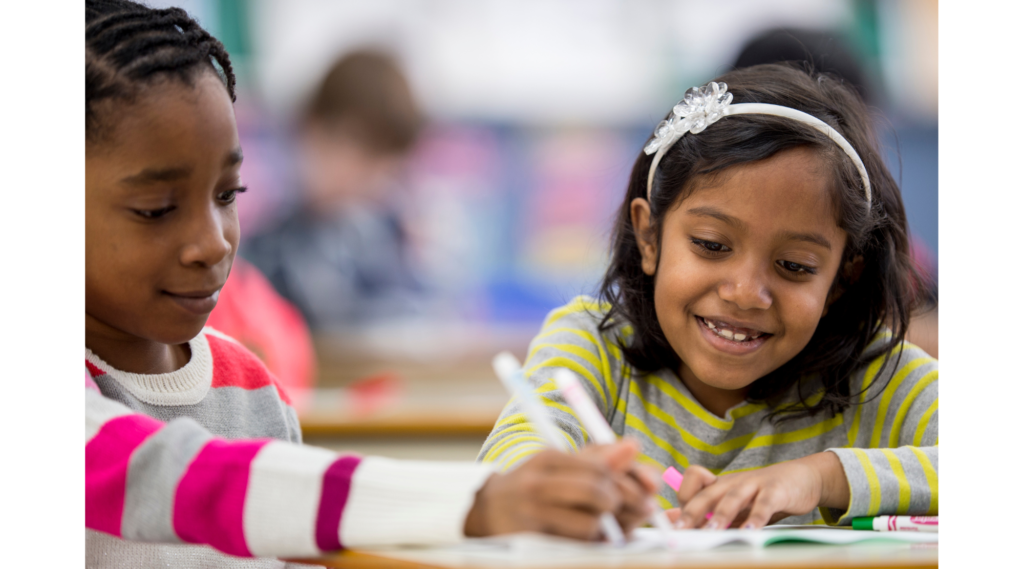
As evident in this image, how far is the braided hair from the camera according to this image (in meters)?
0.73

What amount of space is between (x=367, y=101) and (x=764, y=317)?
207 cm

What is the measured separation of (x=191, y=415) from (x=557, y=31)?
8.57ft

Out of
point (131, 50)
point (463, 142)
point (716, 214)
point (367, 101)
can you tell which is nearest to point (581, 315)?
point (716, 214)

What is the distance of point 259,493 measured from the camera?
0.59 meters

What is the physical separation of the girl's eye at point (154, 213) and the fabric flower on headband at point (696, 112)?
1.99 feet

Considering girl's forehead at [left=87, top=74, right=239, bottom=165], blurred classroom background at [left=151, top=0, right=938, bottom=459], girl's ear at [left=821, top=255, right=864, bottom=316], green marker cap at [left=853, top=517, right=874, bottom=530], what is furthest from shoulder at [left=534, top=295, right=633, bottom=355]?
blurred classroom background at [left=151, top=0, right=938, bottom=459]

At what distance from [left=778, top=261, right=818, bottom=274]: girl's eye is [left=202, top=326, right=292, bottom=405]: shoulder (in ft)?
1.93

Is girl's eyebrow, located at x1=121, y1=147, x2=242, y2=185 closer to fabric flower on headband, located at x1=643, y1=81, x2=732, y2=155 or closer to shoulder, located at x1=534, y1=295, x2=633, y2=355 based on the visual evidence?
shoulder, located at x1=534, y1=295, x2=633, y2=355

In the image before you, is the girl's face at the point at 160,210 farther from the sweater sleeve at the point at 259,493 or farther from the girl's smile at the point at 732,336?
the girl's smile at the point at 732,336

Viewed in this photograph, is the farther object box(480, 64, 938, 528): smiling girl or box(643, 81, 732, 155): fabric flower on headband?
box(643, 81, 732, 155): fabric flower on headband

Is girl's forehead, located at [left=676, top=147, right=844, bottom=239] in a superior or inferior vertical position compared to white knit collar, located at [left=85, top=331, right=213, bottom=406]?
superior

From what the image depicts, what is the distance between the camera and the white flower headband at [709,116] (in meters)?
1.01
